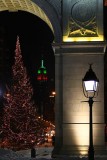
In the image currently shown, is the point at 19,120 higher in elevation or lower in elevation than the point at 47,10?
lower

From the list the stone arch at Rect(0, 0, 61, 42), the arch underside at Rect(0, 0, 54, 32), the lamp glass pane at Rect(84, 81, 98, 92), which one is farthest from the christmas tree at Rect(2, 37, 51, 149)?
the lamp glass pane at Rect(84, 81, 98, 92)

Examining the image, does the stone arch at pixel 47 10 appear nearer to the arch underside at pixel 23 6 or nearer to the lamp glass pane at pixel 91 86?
the arch underside at pixel 23 6

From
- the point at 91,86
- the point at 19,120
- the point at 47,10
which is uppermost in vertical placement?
the point at 47,10

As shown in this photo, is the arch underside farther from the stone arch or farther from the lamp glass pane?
the lamp glass pane

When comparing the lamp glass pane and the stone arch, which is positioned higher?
the stone arch

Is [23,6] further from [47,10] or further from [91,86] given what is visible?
[91,86]

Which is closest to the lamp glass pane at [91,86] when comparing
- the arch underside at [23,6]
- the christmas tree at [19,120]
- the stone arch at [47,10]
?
the stone arch at [47,10]

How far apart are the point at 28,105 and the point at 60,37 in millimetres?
12045

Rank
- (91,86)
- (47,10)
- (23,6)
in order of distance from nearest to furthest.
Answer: (91,86) < (47,10) < (23,6)

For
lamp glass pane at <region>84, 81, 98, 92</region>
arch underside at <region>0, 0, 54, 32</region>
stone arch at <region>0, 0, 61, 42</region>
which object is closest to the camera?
lamp glass pane at <region>84, 81, 98, 92</region>

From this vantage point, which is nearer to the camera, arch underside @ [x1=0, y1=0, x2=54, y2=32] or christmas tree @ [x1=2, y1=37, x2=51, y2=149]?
arch underside @ [x1=0, y1=0, x2=54, y2=32]

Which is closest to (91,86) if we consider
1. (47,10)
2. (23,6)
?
(47,10)

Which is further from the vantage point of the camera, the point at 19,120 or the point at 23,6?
the point at 19,120

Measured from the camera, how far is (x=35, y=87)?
7494 centimetres
